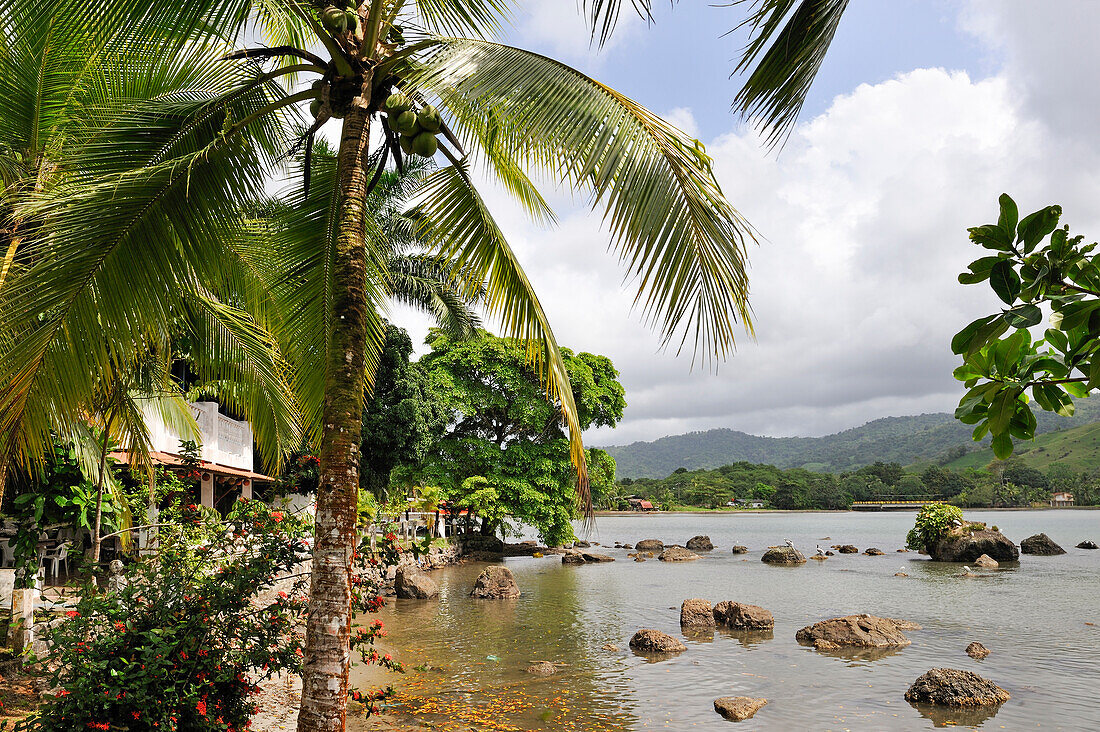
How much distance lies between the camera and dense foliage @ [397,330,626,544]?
1283 inches

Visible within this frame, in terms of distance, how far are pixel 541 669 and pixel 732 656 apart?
156 inches

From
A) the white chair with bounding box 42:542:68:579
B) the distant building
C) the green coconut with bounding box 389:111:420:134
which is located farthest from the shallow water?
the distant building

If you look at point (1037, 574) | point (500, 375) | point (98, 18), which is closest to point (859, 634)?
→ point (98, 18)

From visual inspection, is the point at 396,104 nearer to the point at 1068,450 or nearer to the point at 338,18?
the point at 338,18

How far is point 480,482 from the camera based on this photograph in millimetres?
32250

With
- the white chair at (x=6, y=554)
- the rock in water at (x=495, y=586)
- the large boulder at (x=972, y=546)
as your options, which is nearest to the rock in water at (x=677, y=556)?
the large boulder at (x=972, y=546)

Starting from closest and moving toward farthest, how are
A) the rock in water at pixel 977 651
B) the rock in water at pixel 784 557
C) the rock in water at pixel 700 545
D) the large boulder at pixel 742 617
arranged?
the rock in water at pixel 977 651
the large boulder at pixel 742 617
the rock in water at pixel 784 557
the rock in water at pixel 700 545

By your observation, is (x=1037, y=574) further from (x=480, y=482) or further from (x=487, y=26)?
(x=487, y=26)

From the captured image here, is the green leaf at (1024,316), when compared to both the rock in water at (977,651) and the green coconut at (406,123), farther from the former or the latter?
the rock in water at (977,651)

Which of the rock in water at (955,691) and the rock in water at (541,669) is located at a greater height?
the rock in water at (541,669)

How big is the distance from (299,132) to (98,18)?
2248 millimetres

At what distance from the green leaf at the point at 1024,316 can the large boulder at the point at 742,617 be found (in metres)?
16.2

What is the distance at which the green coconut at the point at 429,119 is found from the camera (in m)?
5.34

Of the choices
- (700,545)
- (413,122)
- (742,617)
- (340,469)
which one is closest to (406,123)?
(413,122)
